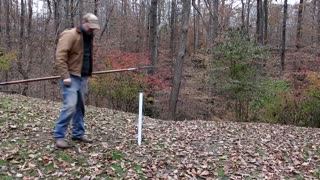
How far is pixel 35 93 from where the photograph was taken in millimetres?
18703

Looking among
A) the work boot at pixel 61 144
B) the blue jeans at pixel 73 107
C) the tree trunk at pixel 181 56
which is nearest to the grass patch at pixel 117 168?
the work boot at pixel 61 144

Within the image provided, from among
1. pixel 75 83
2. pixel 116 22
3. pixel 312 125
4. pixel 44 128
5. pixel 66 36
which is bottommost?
pixel 312 125

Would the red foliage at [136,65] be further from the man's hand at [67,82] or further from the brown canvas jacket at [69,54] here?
the man's hand at [67,82]

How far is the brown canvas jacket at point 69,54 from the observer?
445 cm

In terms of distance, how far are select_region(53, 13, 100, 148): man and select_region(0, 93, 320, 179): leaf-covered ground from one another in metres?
0.45

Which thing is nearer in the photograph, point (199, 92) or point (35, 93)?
point (199, 92)

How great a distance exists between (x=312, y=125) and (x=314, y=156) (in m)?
6.31

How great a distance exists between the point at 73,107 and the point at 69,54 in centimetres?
71

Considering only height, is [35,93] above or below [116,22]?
below

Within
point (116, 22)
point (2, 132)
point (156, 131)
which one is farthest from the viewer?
point (116, 22)

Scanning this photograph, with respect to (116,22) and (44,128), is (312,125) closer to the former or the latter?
(44,128)

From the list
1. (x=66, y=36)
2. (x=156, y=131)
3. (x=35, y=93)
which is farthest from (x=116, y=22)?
(x=66, y=36)

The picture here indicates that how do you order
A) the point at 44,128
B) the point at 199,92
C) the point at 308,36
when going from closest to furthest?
the point at 44,128 < the point at 199,92 < the point at 308,36

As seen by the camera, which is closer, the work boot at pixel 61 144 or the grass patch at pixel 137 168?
the grass patch at pixel 137 168
